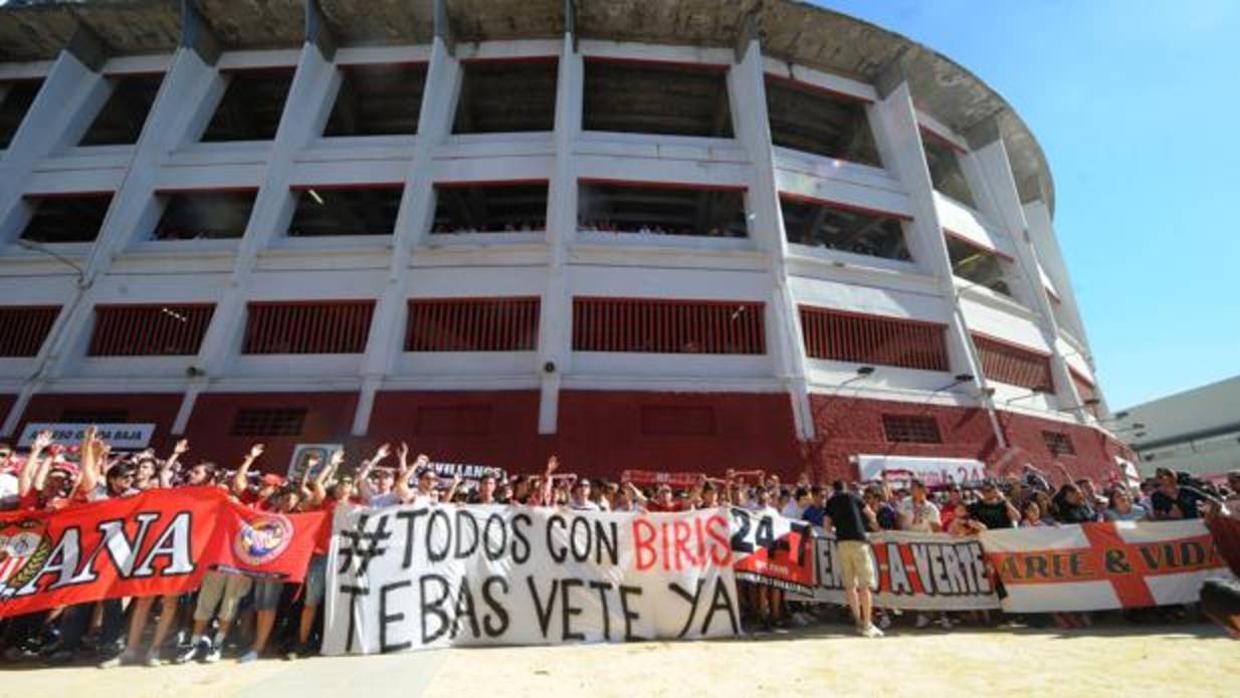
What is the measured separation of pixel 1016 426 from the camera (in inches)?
620

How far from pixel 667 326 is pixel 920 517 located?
8146 millimetres

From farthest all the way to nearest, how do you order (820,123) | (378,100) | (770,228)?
(820,123) < (378,100) < (770,228)

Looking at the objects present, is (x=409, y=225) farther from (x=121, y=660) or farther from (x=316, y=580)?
(x=121, y=660)

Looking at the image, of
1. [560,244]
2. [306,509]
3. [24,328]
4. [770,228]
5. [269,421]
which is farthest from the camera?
[770,228]

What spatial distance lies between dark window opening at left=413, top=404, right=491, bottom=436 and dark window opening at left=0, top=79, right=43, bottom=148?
19.2 meters

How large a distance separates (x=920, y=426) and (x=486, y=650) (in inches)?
524

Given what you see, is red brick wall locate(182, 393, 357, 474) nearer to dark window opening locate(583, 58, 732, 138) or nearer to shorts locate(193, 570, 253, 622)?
shorts locate(193, 570, 253, 622)

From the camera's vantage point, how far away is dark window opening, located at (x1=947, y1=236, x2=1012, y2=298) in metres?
20.0

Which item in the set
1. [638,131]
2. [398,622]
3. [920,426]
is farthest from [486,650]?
[638,131]

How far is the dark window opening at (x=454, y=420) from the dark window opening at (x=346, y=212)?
25.7 feet

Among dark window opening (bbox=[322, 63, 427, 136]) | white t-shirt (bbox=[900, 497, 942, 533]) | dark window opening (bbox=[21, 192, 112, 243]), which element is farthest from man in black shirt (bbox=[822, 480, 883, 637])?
dark window opening (bbox=[21, 192, 112, 243])

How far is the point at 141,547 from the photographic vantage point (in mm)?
5570

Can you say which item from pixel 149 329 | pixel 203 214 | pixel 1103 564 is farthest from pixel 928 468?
pixel 203 214

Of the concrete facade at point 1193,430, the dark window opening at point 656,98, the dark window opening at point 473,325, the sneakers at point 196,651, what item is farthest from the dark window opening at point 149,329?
the concrete facade at point 1193,430
